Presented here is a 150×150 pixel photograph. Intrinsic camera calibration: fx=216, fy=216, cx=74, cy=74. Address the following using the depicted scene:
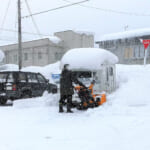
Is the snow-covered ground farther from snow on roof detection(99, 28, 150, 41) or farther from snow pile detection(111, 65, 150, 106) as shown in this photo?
snow on roof detection(99, 28, 150, 41)

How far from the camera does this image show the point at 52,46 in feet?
97.7

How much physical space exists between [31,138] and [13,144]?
465 millimetres

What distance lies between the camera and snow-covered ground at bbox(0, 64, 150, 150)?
13.3ft

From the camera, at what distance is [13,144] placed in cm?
414

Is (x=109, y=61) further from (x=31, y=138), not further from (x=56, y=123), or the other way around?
(x=31, y=138)

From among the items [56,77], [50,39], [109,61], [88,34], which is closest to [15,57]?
[50,39]

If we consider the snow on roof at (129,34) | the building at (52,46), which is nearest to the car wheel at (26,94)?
the snow on roof at (129,34)

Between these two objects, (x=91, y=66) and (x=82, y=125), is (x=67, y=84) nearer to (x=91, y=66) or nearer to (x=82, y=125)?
(x=91, y=66)

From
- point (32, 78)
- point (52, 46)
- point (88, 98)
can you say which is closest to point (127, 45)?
point (52, 46)

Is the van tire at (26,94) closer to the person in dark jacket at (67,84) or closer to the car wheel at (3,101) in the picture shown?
the car wheel at (3,101)

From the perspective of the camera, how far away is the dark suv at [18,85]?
8430 mm

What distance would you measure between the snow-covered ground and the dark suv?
0.64m

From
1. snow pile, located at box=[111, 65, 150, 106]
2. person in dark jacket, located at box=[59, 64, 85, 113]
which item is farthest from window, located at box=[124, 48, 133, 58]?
person in dark jacket, located at box=[59, 64, 85, 113]

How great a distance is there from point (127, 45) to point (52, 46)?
11.4 metres
